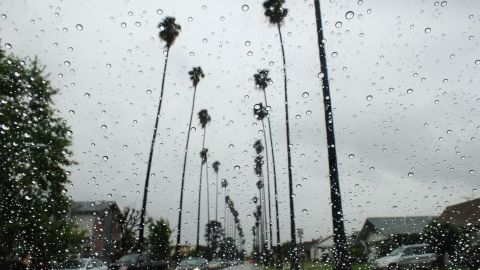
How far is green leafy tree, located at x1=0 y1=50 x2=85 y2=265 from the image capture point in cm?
1716

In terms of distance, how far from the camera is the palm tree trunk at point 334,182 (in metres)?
9.39

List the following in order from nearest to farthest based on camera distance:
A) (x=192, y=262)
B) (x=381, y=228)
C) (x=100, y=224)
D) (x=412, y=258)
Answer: (x=412, y=258), (x=192, y=262), (x=381, y=228), (x=100, y=224)

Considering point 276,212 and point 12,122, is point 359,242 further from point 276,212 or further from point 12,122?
point 12,122

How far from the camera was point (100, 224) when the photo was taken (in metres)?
55.8

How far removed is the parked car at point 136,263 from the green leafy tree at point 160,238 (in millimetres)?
24777

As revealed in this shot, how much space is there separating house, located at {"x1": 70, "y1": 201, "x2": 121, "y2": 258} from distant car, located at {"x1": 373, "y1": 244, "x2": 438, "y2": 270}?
1521 inches

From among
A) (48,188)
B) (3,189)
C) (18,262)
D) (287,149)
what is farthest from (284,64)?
(18,262)

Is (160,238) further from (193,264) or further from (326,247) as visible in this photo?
(326,247)

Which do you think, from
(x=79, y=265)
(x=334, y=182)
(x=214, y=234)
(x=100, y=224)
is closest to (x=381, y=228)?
(x=79, y=265)

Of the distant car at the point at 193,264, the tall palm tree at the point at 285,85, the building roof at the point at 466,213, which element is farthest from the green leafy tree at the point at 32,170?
the building roof at the point at 466,213

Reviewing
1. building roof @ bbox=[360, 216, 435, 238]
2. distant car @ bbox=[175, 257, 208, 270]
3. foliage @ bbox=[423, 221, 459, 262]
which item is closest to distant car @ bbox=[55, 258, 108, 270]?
distant car @ bbox=[175, 257, 208, 270]

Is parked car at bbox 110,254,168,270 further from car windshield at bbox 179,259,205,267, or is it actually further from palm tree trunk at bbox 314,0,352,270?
palm tree trunk at bbox 314,0,352,270

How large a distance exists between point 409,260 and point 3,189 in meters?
18.1

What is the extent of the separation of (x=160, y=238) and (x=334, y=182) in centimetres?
4001
